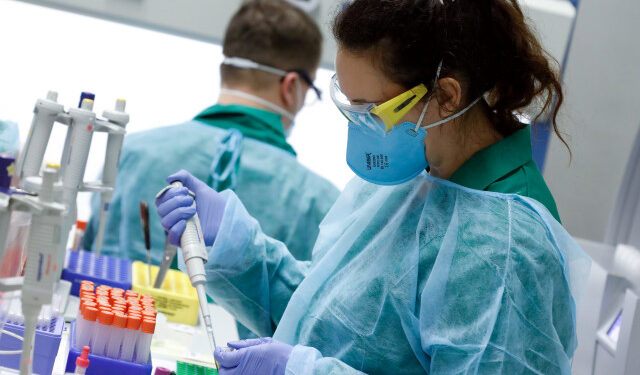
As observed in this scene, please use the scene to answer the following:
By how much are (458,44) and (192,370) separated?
0.78 metres

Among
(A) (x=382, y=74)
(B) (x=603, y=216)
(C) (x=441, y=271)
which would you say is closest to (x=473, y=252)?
(C) (x=441, y=271)

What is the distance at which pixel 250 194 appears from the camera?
233cm

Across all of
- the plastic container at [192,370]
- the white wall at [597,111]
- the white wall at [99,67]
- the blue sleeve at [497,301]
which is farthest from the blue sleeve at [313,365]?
the white wall at [99,67]

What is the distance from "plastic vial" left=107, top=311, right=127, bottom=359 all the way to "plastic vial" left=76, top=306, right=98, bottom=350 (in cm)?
3

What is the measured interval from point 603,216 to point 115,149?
1495 mm

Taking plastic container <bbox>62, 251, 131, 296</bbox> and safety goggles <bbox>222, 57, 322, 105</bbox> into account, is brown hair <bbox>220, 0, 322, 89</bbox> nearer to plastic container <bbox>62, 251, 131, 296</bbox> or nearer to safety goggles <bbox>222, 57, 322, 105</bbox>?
safety goggles <bbox>222, 57, 322, 105</bbox>

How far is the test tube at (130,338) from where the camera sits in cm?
126

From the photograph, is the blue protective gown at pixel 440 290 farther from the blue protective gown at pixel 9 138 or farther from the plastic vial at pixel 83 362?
the blue protective gown at pixel 9 138

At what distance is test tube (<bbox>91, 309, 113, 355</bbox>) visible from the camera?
1.25m

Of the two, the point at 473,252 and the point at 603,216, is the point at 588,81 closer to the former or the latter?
the point at 603,216

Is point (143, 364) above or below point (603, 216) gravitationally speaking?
below

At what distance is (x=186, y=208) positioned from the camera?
56.7 inches

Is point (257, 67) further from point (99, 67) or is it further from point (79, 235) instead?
point (99, 67)

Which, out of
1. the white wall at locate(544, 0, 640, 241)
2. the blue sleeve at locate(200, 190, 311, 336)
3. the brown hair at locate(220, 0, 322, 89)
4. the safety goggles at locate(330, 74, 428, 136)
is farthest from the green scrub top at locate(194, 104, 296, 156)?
the safety goggles at locate(330, 74, 428, 136)
